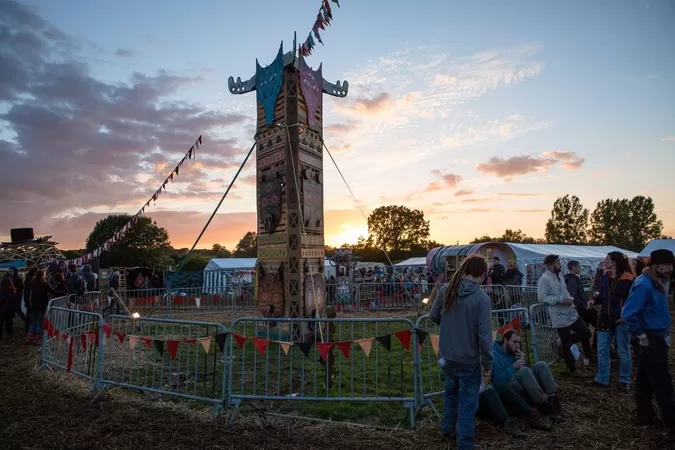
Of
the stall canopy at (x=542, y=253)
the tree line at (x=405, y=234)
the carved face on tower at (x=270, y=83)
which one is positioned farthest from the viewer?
the tree line at (x=405, y=234)

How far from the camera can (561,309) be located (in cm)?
721

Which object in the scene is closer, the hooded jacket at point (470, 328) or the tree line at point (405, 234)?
the hooded jacket at point (470, 328)

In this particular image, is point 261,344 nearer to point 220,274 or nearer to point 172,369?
point 172,369

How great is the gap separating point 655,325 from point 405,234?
6973 centimetres

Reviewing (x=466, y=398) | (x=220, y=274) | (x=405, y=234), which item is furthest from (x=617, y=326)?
(x=405, y=234)

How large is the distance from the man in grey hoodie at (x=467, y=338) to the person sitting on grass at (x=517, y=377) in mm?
1081

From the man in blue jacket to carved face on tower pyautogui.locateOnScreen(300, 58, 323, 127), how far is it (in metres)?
8.39

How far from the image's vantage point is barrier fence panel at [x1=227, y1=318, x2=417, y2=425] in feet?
17.1

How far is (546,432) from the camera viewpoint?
4.77 metres

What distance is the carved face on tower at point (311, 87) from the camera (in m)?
11.0

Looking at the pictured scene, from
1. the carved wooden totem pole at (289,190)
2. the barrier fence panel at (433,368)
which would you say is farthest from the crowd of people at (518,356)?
the carved wooden totem pole at (289,190)

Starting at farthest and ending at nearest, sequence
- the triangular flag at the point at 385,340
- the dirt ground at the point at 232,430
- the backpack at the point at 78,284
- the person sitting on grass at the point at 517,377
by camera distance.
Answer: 1. the backpack at the point at 78,284
2. the triangular flag at the point at 385,340
3. the person sitting on grass at the point at 517,377
4. the dirt ground at the point at 232,430

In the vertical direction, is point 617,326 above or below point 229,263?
below

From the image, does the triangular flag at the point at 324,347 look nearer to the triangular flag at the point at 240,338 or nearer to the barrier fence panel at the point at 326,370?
the barrier fence panel at the point at 326,370
